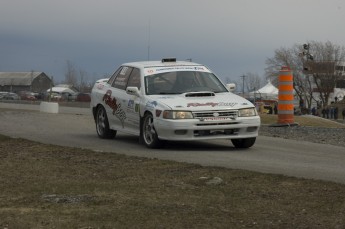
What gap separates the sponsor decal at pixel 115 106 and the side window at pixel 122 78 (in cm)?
24

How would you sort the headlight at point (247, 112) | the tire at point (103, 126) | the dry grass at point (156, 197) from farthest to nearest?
the tire at point (103, 126) → the headlight at point (247, 112) → the dry grass at point (156, 197)

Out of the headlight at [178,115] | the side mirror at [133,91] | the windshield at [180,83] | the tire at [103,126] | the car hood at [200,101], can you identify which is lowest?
the tire at [103,126]

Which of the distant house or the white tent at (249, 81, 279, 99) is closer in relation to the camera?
the white tent at (249, 81, 279, 99)

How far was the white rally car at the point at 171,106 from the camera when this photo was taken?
32.1ft

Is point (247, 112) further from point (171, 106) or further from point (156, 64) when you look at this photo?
point (156, 64)

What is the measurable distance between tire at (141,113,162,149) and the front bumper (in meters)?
0.18

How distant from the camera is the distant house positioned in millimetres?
115562

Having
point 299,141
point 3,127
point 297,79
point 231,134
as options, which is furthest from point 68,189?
point 297,79

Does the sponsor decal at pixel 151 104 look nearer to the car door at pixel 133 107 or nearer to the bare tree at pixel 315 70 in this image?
the car door at pixel 133 107

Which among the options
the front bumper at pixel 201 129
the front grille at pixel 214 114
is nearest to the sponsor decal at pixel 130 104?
the front bumper at pixel 201 129

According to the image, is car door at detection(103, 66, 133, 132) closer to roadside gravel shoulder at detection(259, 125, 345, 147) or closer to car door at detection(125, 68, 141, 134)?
car door at detection(125, 68, 141, 134)

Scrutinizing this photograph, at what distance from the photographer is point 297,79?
271 ft

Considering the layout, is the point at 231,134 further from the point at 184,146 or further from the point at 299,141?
the point at 299,141

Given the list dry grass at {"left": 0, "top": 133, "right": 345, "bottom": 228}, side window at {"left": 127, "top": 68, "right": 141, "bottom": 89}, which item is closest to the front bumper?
side window at {"left": 127, "top": 68, "right": 141, "bottom": 89}
